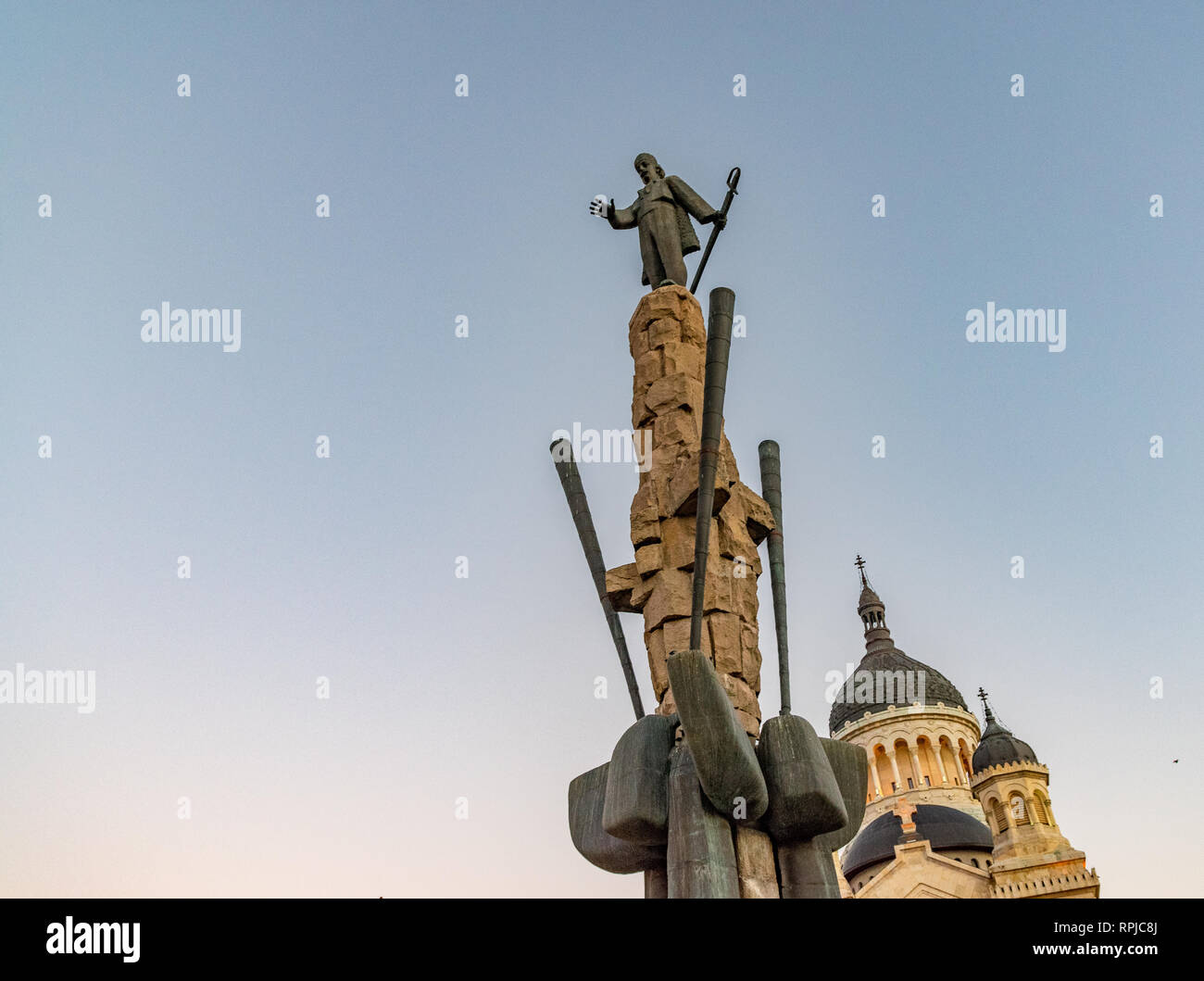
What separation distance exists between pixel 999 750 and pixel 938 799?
6.97 m

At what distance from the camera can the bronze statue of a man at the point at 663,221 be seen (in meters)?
10.5

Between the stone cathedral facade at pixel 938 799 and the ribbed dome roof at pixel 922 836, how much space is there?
0.06m

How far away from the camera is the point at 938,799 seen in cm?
5100

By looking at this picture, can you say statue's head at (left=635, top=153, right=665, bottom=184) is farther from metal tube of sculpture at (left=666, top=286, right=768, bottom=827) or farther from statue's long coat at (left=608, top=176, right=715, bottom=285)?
metal tube of sculpture at (left=666, top=286, right=768, bottom=827)

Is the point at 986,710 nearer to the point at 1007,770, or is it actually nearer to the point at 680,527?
the point at 1007,770

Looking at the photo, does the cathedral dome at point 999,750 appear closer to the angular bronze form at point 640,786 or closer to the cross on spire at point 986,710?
the cross on spire at point 986,710

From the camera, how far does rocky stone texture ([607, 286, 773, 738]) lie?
8.59m

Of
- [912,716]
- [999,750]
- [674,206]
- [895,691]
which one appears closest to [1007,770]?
[999,750]

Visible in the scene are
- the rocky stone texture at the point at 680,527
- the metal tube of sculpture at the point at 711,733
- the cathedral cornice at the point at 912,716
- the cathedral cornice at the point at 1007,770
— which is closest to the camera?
the metal tube of sculpture at the point at 711,733

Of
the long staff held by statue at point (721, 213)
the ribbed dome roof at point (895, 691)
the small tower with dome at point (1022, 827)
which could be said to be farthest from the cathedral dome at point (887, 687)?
the long staff held by statue at point (721, 213)
